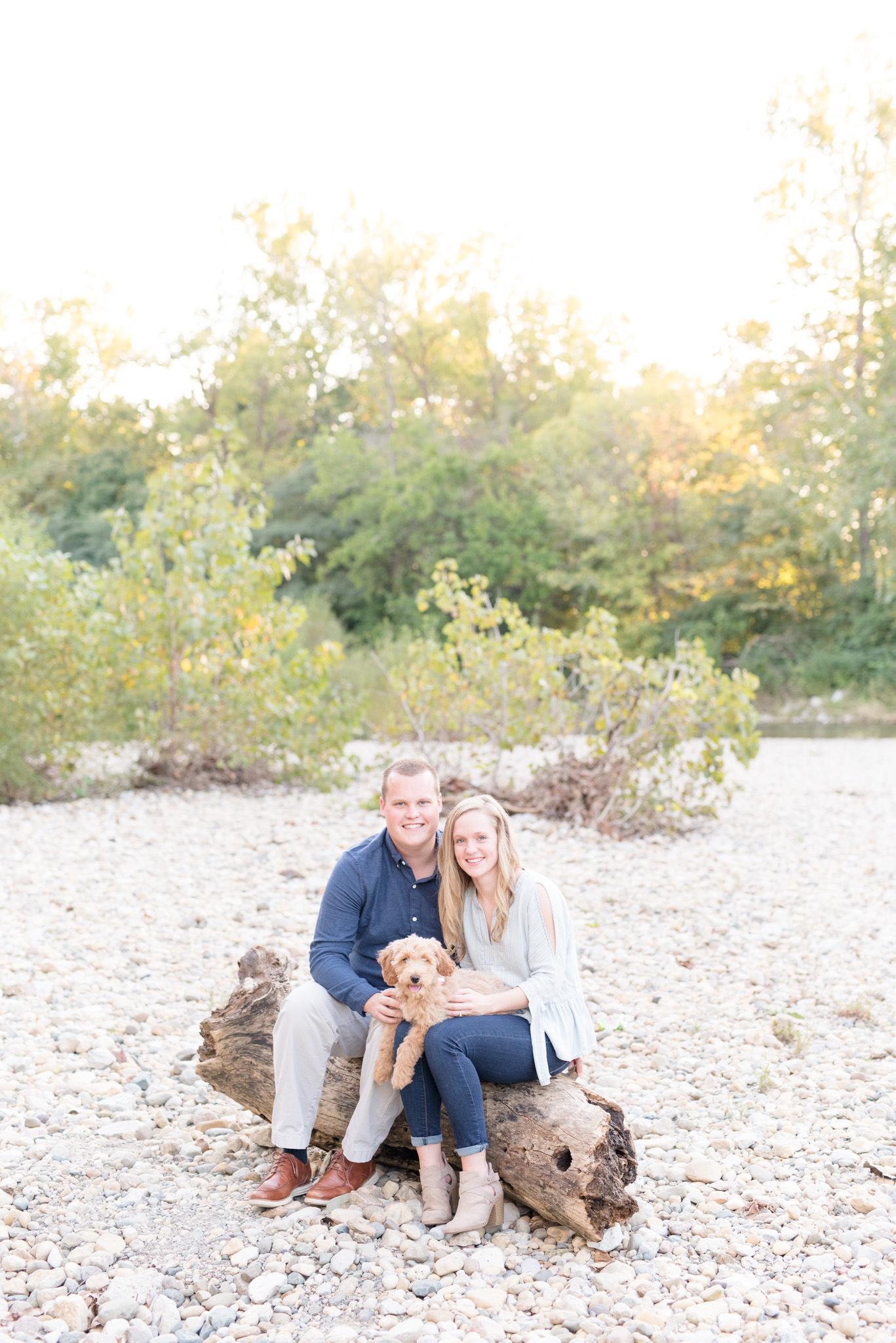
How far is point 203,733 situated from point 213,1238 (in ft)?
20.4

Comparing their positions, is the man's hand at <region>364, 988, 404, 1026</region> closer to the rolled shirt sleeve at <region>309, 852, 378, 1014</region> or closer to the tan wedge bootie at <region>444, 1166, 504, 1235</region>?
the rolled shirt sleeve at <region>309, 852, 378, 1014</region>

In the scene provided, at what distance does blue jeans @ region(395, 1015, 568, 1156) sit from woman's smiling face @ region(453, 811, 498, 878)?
0.37m

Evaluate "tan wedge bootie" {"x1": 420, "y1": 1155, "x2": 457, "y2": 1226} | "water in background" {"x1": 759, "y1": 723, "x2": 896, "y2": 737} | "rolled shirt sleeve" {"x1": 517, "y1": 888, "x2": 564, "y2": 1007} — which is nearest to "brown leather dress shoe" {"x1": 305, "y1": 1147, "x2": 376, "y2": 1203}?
"tan wedge bootie" {"x1": 420, "y1": 1155, "x2": 457, "y2": 1226}

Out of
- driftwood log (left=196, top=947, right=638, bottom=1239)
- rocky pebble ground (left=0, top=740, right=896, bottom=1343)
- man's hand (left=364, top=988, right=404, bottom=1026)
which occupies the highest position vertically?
man's hand (left=364, top=988, right=404, bottom=1026)

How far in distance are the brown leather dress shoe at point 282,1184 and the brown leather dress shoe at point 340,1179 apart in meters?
0.04

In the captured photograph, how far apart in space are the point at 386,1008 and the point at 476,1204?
0.49 meters

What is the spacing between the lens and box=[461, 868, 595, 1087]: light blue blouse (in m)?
2.56

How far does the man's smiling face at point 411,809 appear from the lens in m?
2.71

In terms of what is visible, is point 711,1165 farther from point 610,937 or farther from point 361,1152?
point 610,937

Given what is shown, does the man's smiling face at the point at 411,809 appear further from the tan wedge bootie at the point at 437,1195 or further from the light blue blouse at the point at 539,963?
the tan wedge bootie at the point at 437,1195

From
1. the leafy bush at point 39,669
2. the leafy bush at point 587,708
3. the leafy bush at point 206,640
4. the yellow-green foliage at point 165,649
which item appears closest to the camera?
the leafy bush at point 587,708

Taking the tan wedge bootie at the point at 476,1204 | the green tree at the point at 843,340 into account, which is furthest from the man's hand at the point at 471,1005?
the green tree at the point at 843,340

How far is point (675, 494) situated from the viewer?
67.0 feet

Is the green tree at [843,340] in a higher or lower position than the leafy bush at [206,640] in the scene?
higher
